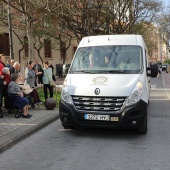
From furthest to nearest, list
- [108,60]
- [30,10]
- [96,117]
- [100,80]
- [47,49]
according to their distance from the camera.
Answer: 1. [47,49]
2. [30,10]
3. [108,60]
4. [100,80]
5. [96,117]

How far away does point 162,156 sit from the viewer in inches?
215

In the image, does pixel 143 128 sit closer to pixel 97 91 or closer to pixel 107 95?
pixel 107 95

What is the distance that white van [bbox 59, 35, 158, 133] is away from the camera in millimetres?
6605

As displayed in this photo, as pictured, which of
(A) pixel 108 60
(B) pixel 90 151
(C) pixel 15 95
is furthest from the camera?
(C) pixel 15 95

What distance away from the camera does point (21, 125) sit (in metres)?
7.89

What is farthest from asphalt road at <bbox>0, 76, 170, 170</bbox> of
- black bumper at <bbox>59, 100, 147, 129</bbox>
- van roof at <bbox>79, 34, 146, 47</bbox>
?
van roof at <bbox>79, 34, 146, 47</bbox>

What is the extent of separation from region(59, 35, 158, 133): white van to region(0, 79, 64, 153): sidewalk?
3.10ft

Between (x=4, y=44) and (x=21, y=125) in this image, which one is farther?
(x=4, y=44)

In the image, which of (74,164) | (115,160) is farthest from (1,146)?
(115,160)

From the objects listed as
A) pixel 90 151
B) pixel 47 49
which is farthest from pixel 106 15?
pixel 90 151

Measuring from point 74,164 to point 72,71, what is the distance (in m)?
3.17

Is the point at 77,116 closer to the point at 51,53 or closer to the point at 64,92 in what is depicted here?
the point at 64,92

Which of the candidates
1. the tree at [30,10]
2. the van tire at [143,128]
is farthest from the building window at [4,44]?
the van tire at [143,128]

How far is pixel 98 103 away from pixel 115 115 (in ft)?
1.50
